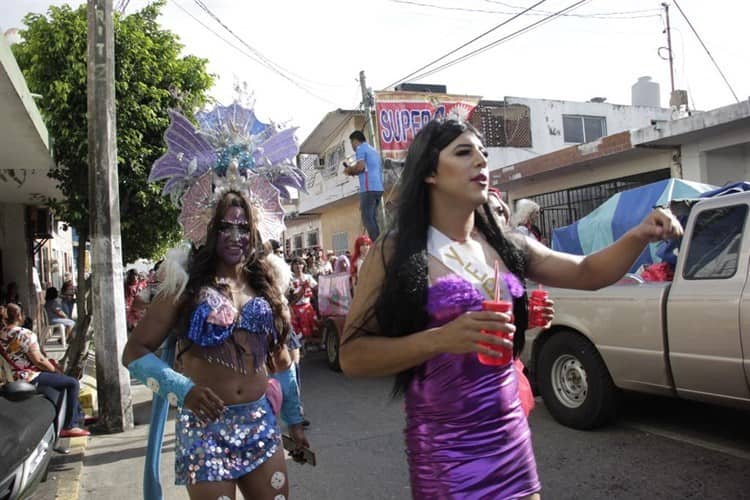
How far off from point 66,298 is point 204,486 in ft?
49.2

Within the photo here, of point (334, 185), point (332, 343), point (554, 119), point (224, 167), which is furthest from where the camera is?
point (334, 185)

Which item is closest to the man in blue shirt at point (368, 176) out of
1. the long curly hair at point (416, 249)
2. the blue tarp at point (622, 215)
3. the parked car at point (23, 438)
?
the blue tarp at point (622, 215)

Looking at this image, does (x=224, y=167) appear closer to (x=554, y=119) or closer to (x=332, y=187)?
(x=554, y=119)

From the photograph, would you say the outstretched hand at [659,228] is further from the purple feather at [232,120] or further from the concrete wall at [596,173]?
the concrete wall at [596,173]

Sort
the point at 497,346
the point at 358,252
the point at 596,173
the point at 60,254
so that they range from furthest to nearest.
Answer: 1. the point at 60,254
2. the point at 596,173
3. the point at 358,252
4. the point at 497,346

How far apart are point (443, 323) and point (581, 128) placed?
22764mm

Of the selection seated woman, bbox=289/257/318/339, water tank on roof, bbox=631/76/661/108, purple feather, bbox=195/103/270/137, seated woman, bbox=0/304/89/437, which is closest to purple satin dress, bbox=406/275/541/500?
purple feather, bbox=195/103/270/137

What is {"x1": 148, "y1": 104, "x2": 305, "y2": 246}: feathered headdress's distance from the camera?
309 centimetres

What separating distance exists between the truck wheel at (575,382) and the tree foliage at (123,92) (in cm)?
534

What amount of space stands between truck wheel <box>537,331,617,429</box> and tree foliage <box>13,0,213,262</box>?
5.34 m

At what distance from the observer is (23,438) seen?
3.30 meters

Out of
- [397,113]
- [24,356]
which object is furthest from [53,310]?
[397,113]

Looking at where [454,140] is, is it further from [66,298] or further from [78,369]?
[66,298]

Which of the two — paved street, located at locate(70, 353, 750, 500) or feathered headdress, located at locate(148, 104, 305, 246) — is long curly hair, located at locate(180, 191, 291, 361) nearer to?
feathered headdress, located at locate(148, 104, 305, 246)
